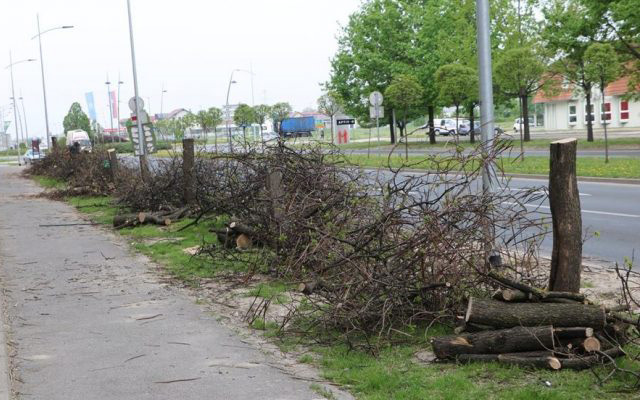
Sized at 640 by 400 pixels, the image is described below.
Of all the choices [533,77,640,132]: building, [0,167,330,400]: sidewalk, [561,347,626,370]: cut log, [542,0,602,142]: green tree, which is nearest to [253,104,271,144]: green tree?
[0,167,330,400]: sidewalk

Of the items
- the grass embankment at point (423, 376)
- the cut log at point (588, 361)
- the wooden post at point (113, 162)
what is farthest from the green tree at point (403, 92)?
the cut log at point (588, 361)

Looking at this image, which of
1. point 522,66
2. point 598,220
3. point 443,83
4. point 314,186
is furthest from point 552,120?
point 314,186

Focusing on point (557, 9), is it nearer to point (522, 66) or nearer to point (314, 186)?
point (522, 66)

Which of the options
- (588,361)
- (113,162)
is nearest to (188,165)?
(113,162)

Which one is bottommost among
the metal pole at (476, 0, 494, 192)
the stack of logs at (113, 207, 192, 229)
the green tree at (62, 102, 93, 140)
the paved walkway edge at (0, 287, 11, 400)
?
the paved walkway edge at (0, 287, 11, 400)

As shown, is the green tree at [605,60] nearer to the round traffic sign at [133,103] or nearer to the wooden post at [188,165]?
the round traffic sign at [133,103]

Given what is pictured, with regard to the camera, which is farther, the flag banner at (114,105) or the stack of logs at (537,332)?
the flag banner at (114,105)

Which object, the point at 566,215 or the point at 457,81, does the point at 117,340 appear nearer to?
the point at 566,215

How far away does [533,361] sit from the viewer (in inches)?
201

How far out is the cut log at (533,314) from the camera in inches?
205

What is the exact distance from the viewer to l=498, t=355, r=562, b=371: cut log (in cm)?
502

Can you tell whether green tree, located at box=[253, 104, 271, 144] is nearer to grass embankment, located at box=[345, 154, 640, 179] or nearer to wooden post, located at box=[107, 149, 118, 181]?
grass embankment, located at box=[345, 154, 640, 179]

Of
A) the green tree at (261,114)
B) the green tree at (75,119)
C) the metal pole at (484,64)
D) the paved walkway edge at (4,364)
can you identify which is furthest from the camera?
the green tree at (75,119)

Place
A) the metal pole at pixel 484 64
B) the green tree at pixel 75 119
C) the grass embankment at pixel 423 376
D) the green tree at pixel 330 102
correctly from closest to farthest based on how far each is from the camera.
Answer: the grass embankment at pixel 423 376
the metal pole at pixel 484 64
the green tree at pixel 330 102
the green tree at pixel 75 119
